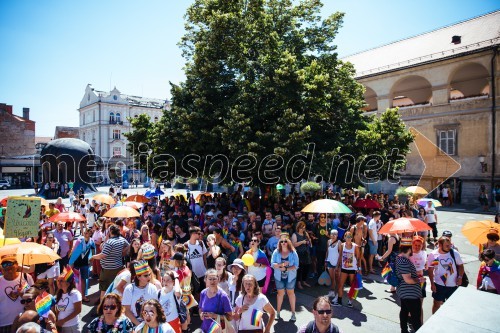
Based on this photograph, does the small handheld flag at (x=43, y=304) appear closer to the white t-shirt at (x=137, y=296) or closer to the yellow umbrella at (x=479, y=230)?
the white t-shirt at (x=137, y=296)

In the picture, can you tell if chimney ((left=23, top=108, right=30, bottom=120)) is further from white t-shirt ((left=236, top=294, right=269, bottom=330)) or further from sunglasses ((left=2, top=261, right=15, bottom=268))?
white t-shirt ((left=236, top=294, right=269, bottom=330))

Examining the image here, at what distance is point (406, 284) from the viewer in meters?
5.21

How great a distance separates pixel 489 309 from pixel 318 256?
6544 mm

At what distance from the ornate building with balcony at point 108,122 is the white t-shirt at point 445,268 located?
209ft

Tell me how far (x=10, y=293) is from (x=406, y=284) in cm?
600

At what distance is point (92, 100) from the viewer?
67125mm

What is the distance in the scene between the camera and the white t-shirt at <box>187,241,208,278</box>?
262 inches

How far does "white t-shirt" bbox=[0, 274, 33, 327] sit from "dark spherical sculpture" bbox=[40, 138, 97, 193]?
30075 millimetres

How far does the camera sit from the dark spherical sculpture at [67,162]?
31328 millimetres

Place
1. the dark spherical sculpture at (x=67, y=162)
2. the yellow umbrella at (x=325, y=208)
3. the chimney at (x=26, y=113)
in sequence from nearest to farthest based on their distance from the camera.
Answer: the yellow umbrella at (x=325, y=208) < the dark spherical sculpture at (x=67, y=162) < the chimney at (x=26, y=113)

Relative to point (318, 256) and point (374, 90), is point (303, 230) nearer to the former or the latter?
point (318, 256)

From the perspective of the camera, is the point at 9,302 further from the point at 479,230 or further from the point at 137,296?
the point at 479,230

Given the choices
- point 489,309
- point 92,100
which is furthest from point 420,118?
point 92,100

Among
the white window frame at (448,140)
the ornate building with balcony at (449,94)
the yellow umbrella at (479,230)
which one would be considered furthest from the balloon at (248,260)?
the white window frame at (448,140)
